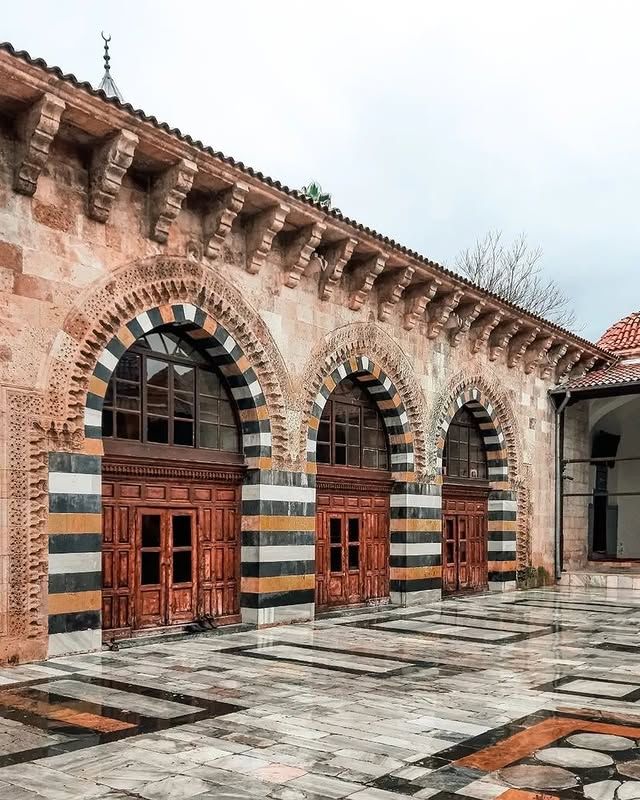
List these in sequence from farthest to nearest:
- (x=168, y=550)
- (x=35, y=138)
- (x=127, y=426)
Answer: (x=168, y=550)
(x=127, y=426)
(x=35, y=138)

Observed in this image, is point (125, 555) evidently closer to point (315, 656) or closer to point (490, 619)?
point (315, 656)

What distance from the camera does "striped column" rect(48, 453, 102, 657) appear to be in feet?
23.5

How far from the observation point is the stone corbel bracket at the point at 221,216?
28.8 ft

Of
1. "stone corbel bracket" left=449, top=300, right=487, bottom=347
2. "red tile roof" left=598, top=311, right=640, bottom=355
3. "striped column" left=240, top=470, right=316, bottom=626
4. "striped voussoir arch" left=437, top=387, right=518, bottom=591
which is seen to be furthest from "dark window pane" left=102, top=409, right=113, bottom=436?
"red tile roof" left=598, top=311, right=640, bottom=355

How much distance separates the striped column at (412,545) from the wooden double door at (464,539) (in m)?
0.98

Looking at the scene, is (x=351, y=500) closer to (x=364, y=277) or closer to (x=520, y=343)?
(x=364, y=277)

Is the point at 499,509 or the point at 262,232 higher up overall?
the point at 262,232

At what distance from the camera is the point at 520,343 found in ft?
47.7

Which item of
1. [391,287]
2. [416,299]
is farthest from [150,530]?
[416,299]

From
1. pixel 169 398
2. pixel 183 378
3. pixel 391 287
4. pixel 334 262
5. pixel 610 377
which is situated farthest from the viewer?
pixel 610 377

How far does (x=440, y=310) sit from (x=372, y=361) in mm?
1702

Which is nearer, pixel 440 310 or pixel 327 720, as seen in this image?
pixel 327 720

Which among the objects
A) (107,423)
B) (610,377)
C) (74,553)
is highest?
(610,377)

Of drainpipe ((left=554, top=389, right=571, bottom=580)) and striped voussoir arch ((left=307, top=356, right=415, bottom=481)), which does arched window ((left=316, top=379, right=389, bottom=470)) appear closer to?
striped voussoir arch ((left=307, top=356, right=415, bottom=481))
